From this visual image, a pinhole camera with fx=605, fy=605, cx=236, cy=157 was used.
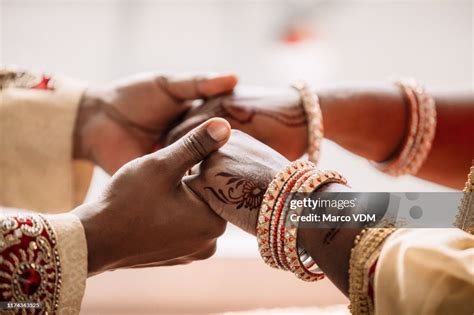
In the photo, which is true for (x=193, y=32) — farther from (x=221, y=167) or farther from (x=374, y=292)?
(x=374, y=292)

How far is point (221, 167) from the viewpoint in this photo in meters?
0.82

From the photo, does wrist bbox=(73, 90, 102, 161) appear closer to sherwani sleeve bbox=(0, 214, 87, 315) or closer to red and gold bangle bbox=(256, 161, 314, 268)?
sherwani sleeve bbox=(0, 214, 87, 315)

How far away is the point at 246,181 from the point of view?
31.2 inches

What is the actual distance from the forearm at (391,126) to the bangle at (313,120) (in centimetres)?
4

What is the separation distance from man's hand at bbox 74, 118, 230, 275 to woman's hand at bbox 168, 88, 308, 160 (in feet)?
1.03

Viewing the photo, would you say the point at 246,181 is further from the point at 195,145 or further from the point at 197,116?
the point at 197,116

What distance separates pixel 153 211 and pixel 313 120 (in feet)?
1.42

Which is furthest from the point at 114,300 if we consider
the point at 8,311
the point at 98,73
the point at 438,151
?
the point at 98,73

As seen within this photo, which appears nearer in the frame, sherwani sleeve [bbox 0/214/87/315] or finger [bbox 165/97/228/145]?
sherwani sleeve [bbox 0/214/87/315]

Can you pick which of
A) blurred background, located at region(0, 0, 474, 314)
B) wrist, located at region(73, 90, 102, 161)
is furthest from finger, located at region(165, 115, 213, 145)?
blurred background, located at region(0, 0, 474, 314)

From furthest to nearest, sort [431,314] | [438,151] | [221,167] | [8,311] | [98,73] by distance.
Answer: [98,73] → [438,151] → [221,167] → [8,311] → [431,314]

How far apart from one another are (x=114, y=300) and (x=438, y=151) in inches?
27.5

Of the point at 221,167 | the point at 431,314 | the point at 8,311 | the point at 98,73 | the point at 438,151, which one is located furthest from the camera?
the point at 98,73

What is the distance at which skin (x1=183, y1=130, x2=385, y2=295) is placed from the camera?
67cm
